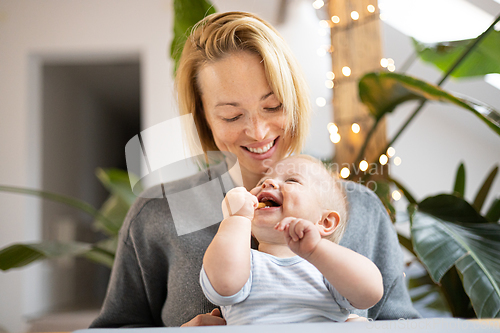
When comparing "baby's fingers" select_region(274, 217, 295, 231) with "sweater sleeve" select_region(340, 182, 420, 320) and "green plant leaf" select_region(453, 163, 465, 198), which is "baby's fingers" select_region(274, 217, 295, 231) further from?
"green plant leaf" select_region(453, 163, 465, 198)

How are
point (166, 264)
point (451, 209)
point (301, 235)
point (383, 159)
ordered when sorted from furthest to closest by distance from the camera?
point (383, 159)
point (451, 209)
point (166, 264)
point (301, 235)

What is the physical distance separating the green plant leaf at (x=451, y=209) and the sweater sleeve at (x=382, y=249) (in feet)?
0.42

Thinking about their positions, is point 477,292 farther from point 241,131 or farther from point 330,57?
point 330,57

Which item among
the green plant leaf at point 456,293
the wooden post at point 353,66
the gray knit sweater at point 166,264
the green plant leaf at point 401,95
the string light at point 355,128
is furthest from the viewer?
the string light at point 355,128

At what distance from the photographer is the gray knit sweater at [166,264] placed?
0.41 m

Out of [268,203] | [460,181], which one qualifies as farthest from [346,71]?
[268,203]

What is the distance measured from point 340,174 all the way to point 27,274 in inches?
75.8

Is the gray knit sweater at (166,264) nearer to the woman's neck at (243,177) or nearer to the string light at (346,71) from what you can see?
the woman's neck at (243,177)

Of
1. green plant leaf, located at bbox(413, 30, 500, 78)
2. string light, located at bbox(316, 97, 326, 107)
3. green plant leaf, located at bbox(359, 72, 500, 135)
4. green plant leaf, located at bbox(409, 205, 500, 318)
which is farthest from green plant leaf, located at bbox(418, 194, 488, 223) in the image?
green plant leaf, located at bbox(413, 30, 500, 78)

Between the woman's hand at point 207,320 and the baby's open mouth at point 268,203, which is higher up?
the baby's open mouth at point 268,203

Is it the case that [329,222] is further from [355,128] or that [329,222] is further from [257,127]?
[355,128]

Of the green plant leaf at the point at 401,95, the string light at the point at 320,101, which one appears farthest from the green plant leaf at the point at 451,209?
the string light at the point at 320,101

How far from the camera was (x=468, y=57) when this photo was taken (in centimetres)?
96

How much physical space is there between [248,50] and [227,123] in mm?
76
